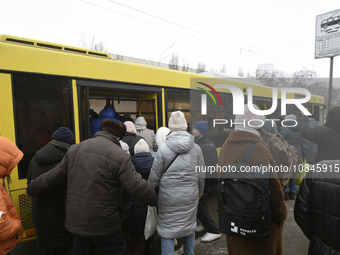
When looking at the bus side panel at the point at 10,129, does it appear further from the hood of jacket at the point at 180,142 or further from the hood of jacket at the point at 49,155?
the hood of jacket at the point at 180,142

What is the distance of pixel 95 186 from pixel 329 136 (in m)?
2.99

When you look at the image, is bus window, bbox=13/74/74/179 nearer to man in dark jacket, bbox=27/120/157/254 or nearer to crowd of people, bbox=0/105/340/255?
crowd of people, bbox=0/105/340/255

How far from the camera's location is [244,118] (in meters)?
2.05

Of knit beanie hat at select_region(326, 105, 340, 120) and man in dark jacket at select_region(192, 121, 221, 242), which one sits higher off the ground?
knit beanie hat at select_region(326, 105, 340, 120)

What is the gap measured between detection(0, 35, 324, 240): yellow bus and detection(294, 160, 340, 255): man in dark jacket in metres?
2.84

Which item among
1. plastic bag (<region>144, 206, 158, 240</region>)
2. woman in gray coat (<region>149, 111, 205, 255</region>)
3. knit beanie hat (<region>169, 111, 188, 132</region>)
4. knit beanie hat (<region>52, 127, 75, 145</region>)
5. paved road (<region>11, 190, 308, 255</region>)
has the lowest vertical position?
paved road (<region>11, 190, 308, 255</region>)

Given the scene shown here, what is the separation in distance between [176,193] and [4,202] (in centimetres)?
151

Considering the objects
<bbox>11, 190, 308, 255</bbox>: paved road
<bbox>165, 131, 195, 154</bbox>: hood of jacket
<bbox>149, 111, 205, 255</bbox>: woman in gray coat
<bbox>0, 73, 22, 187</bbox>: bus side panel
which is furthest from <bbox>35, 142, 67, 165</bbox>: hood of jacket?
<bbox>11, 190, 308, 255</bbox>: paved road

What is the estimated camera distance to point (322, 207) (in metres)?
1.44

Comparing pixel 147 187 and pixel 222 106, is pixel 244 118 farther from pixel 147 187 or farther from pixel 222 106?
pixel 222 106

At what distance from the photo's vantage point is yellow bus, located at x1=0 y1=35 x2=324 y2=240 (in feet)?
8.61

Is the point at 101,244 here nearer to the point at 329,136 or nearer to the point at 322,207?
the point at 322,207

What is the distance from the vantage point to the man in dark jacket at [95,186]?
1.83 metres

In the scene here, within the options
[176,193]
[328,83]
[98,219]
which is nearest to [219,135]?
[328,83]
